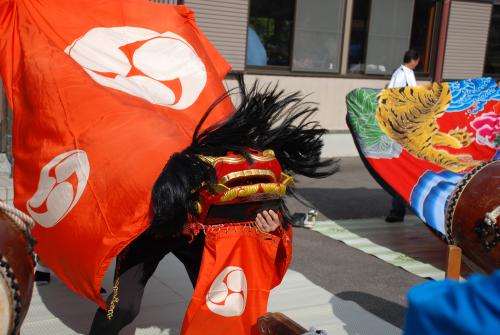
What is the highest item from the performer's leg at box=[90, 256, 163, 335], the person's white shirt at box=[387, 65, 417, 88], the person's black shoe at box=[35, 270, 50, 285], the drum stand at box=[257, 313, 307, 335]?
the person's white shirt at box=[387, 65, 417, 88]

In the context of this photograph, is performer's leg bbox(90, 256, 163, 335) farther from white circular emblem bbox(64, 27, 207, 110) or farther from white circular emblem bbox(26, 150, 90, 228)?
white circular emblem bbox(64, 27, 207, 110)

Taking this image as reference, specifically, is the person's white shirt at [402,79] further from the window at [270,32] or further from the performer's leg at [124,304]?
the performer's leg at [124,304]

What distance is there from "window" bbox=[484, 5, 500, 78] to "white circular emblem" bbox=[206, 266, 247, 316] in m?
10.4

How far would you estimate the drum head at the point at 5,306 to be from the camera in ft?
5.65

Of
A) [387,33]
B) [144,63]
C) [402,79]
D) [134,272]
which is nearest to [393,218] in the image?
[402,79]

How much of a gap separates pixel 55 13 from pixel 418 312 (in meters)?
2.68

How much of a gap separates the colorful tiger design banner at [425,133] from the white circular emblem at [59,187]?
2.93 meters

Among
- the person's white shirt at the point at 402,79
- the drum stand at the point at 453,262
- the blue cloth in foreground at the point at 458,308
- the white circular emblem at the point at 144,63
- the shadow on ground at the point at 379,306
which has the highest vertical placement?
the white circular emblem at the point at 144,63

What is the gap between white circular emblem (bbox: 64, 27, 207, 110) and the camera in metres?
2.90

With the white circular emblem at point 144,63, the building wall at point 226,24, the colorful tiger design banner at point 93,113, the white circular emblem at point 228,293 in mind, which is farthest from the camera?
the building wall at point 226,24

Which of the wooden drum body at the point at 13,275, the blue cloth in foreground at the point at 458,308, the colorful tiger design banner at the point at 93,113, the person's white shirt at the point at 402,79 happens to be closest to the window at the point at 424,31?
the person's white shirt at the point at 402,79

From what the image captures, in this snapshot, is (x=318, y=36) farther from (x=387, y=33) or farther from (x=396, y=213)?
(x=396, y=213)

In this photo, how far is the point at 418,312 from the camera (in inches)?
38.6

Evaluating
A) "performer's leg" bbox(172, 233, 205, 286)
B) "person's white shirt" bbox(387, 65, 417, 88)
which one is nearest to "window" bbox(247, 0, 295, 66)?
"person's white shirt" bbox(387, 65, 417, 88)
